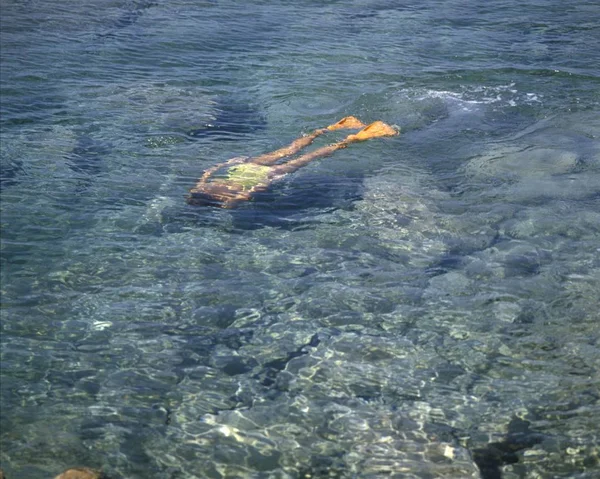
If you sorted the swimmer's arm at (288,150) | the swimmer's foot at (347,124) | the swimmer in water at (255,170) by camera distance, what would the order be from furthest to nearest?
the swimmer's foot at (347,124)
the swimmer's arm at (288,150)
the swimmer in water at (255,170)

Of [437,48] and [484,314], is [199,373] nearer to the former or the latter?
[484,314]

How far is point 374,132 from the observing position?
32.1 feet

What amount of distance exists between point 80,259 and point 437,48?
8.47m

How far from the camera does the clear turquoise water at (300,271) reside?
4996mm

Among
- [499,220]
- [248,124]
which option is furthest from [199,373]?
[248,124]

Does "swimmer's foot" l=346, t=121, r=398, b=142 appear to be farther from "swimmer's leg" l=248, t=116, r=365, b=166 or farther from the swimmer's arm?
the swimmer's arm

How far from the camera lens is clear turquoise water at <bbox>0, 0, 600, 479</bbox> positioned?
500 centimetres

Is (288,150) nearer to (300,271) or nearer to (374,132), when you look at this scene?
(374,132)

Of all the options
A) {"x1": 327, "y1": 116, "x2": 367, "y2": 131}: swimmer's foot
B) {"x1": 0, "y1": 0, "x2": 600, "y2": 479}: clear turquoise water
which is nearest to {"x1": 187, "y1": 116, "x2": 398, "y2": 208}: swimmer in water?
{"x1": 327, "y1": 116, "x2": 367, "y2": 131}: swimmer's foot

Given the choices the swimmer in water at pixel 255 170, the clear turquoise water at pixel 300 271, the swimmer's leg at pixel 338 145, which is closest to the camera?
the clear turquoise water at pixel 300 271

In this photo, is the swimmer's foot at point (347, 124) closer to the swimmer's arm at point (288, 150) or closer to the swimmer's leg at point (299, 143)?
the swimmer's leg at point (299, 143)

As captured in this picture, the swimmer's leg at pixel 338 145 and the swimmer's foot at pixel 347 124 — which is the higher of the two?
the swimmer's foot at pixel 347 124

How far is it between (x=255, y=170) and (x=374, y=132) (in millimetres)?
1942

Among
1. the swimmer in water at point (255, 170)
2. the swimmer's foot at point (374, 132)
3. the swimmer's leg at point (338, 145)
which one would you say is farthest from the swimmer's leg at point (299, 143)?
the swimmer's foot at point (374, 132)
